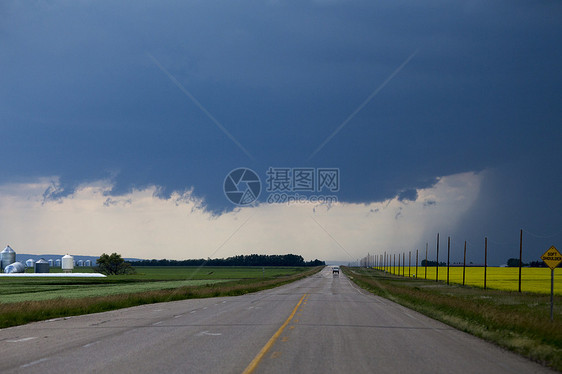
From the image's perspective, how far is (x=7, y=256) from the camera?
141 metres

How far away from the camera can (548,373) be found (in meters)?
11.5

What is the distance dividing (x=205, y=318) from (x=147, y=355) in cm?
1115

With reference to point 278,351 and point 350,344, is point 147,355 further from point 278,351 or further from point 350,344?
point 350,344

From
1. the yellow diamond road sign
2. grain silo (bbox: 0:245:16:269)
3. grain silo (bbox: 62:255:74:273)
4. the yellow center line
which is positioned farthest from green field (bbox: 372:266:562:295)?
grain silo (bbox: 0:245:16:269)

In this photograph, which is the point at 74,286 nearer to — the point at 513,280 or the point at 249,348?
the point at 249,348

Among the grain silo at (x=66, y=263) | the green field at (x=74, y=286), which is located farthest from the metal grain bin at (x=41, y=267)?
the green field at (x=74, y=286)

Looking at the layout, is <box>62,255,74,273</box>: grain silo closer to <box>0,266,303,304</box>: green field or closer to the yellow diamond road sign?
<box>0,266,303,304</box>: green field

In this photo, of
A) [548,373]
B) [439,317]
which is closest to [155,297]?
[439,317]

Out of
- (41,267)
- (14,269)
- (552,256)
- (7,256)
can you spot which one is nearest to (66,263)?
(41,267)

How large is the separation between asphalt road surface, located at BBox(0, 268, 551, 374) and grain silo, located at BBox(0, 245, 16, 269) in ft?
436

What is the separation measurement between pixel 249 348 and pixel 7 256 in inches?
5716

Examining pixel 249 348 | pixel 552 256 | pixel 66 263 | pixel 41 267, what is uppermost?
pixel 552 256

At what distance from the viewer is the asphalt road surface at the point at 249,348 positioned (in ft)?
37.5

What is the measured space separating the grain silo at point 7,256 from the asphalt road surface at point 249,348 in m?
133
